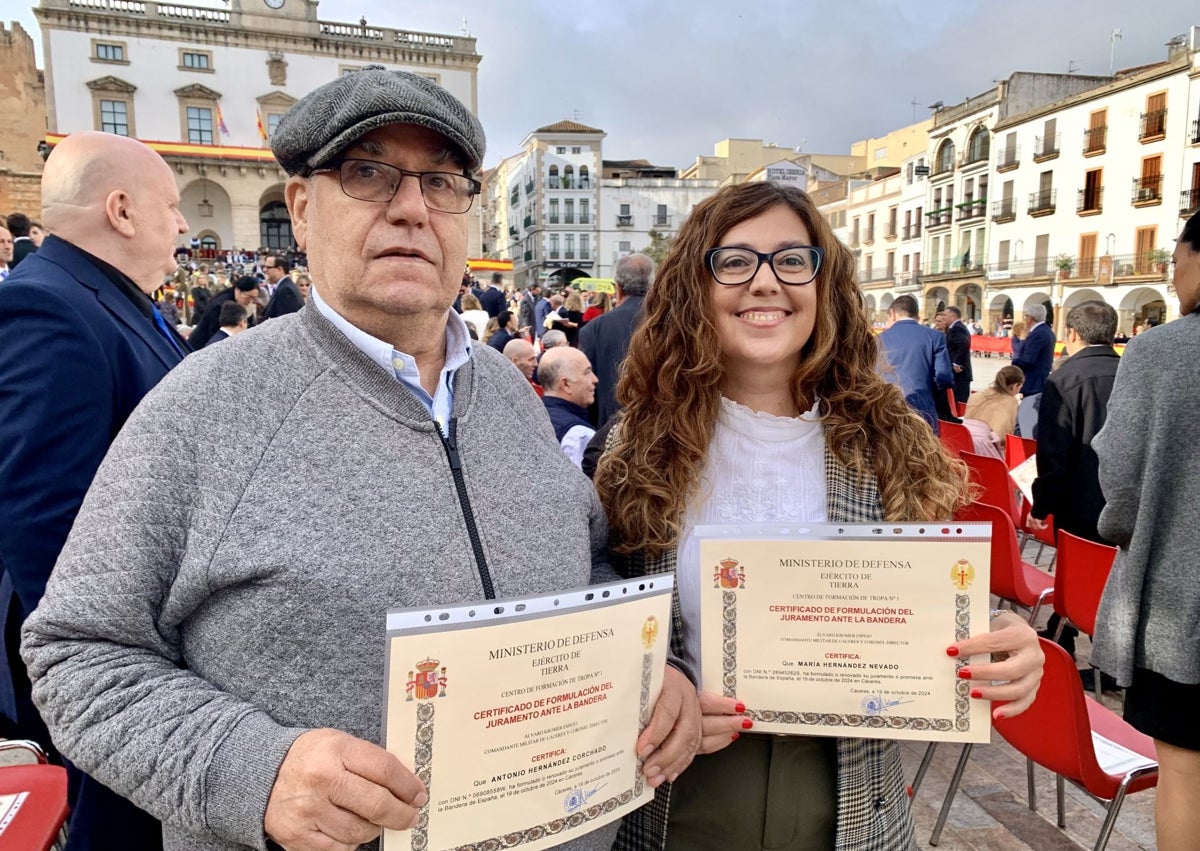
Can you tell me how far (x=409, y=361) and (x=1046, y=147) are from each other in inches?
1579

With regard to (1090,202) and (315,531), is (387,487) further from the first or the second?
(1090,202)

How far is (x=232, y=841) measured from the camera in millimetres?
1057

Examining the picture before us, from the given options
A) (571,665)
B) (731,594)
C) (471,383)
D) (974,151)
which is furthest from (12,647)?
(974,151)

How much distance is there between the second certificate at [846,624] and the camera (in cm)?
134

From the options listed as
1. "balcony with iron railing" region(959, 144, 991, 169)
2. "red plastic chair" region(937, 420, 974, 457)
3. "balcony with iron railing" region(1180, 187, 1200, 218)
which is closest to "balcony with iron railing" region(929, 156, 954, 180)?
"balcony with iron railing" region(959, 144, 991, 169)

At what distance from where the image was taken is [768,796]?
4.98 ft

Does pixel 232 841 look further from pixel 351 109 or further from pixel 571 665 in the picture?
pixel 351 109

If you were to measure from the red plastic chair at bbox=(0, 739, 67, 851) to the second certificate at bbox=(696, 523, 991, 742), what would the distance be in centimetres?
152

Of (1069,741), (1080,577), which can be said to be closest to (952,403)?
(1080,577)

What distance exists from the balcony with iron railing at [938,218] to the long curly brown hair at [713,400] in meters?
43.0

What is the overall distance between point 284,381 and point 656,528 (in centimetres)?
83

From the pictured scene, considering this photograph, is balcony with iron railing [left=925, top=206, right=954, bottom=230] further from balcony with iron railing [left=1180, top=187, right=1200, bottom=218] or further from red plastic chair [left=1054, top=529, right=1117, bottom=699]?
red plastic chair [left=1054, top=529, right=1117, bottom=699]

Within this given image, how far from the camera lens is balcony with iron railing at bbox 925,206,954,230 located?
3959 cm

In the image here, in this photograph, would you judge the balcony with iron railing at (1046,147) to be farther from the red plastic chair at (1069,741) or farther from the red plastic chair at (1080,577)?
the red plastic chair at (1069,741)
